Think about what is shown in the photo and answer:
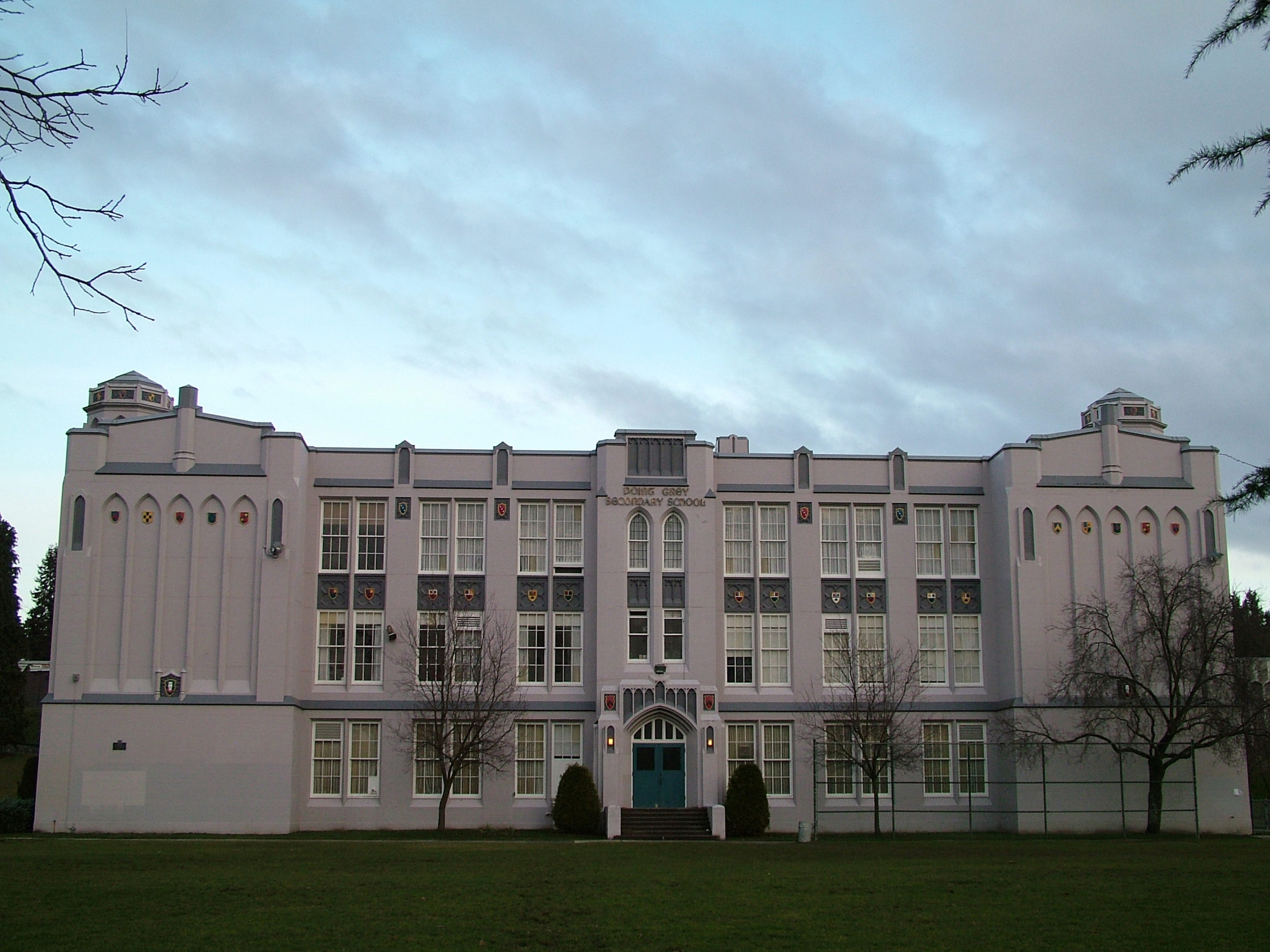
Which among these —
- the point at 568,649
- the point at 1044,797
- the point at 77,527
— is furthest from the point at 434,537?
the point at 1044,797

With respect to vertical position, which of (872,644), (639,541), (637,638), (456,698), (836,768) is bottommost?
(836,768)

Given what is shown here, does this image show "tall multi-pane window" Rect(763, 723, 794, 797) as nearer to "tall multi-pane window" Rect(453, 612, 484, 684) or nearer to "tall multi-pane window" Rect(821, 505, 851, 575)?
"tall multi-pane window" Rect(821, 505, 851, 575)

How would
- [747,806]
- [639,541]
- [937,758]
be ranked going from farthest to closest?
[639,541] < [937,758] < [747,806]

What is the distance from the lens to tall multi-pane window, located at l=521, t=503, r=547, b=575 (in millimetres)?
47562

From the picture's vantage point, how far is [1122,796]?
139 feet

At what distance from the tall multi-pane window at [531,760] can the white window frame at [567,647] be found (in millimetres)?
1922

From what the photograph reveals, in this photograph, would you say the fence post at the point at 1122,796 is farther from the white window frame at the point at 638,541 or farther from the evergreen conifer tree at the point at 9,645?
the evergreen conifer tree at the point at 9,645

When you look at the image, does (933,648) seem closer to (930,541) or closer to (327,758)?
(930,541)

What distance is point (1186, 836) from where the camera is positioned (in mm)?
43125

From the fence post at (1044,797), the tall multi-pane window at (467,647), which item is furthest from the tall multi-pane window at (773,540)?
the fence post at (1044,797)

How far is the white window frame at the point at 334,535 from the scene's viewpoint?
155ft

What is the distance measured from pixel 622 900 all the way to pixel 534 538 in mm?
25767

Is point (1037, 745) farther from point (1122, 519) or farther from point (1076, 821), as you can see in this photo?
point (1122, 519)

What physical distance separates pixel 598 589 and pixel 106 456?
17381mm
